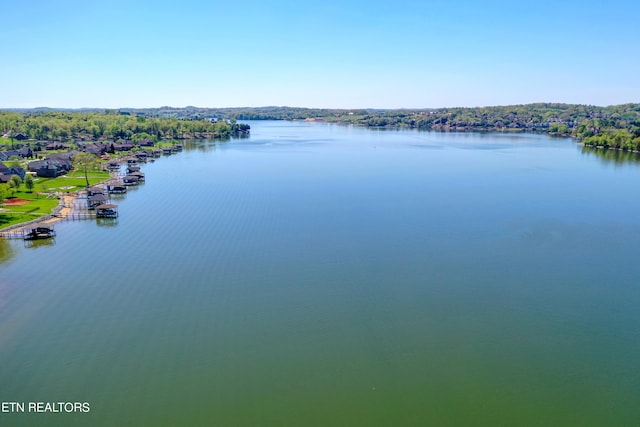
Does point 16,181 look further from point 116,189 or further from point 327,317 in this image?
point 327,317

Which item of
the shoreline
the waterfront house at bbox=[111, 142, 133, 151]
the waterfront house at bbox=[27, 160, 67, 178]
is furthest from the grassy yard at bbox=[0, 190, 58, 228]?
the waterfront house at bbox=[111, 142, 133, 151]

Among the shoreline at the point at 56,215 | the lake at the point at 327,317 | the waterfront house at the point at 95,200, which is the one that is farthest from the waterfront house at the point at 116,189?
the lake at the point at 327,317

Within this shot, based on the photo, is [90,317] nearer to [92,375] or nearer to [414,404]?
[92,375]

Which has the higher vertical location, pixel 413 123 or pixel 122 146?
Result: pixel 413 123

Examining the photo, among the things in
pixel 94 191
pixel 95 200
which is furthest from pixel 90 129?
pixel 95 200

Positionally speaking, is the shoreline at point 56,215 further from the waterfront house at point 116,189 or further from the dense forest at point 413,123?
Answer: the dense forest at point 413,123

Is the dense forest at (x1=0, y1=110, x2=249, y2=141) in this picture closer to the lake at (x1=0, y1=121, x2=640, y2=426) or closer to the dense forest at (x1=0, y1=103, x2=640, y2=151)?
the dense forest at (x1=0, y1=103, x2=640, y2=151)

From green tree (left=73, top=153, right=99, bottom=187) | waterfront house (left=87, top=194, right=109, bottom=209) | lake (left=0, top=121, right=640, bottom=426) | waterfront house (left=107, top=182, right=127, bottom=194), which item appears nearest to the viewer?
lake (left=0, top=121, right=640, bottom=426)
